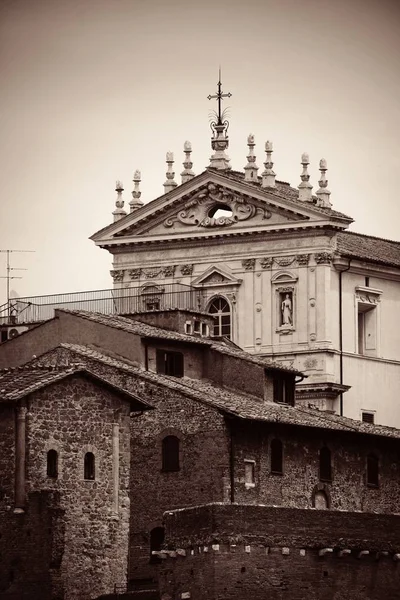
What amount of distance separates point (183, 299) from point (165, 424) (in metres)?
28.5

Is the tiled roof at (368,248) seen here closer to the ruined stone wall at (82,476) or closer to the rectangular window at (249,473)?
the rectangular window at (249,473)

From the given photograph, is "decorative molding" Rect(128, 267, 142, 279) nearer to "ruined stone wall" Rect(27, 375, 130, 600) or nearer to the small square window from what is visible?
the small square window

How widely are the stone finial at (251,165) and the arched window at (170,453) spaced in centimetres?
3207

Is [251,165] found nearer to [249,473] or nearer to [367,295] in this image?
[367,295]

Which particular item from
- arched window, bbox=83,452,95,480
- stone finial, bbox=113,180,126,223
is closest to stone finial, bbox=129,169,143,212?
stone finial, bbox=113,180,126,223

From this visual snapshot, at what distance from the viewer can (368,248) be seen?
463 feet

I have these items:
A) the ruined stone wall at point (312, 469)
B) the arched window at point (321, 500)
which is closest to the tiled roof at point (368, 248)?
the ruined stone wall at point (312, 469)

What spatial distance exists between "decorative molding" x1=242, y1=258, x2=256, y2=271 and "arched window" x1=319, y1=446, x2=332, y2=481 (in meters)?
27.6

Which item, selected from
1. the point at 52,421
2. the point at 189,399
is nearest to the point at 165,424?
the point at 189,399

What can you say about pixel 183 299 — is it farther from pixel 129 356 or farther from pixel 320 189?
pixel 129 356

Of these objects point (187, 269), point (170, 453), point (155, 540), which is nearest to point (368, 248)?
point (187, 269)

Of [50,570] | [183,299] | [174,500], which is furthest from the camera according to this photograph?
[183,299]

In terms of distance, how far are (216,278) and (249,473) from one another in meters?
31.6

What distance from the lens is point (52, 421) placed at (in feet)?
336
